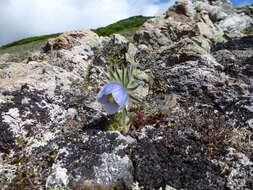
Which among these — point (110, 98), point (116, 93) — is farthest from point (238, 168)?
point (110, 98)

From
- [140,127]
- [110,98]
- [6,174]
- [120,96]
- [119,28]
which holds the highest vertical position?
[120,96]

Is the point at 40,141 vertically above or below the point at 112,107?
below

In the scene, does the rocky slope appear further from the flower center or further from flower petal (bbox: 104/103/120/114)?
the flower center

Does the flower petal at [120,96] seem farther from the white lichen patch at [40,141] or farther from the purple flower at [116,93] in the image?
the white lichen patch at [40,141]

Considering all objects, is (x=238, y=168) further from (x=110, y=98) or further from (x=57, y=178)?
(x=57, y=178)

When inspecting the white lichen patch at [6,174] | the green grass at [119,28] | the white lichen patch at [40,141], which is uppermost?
the white lichen patch at [40,141]

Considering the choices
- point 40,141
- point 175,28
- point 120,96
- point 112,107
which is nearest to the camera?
point 120,96

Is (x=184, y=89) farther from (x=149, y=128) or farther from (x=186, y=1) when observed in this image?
(x=186, y=1)

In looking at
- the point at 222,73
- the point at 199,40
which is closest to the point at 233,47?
the point at 199,40

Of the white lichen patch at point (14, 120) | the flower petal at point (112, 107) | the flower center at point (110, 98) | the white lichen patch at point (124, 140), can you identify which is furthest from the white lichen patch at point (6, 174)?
the flower center at point (110, 98)
